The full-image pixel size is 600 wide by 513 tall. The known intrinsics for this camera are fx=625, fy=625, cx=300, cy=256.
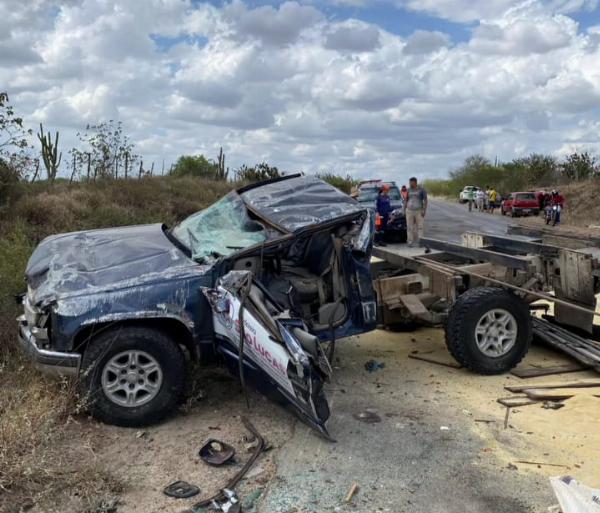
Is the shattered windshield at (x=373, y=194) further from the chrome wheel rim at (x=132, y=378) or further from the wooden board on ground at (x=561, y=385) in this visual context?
the chrome wheel rim at (x=132, y=378)

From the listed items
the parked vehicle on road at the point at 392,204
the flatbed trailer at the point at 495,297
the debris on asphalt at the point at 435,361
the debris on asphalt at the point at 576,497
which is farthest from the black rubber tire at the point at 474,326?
the parked vehicle on road at the point at 392,204

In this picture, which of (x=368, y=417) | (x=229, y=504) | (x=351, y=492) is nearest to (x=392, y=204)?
(x=368, y=417)

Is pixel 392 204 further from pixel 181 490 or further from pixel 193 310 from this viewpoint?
pixel 181 490

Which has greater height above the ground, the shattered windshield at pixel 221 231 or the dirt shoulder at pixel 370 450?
the shattered windshield at pixel 221 231

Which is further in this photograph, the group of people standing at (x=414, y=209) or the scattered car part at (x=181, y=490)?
the group of people standing at (x=414, y=209)

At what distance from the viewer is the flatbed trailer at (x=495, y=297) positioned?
6.30m

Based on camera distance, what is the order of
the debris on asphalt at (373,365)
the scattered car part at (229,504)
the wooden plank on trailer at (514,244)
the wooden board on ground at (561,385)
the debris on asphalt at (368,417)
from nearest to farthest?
the scattered car part at (229,504), the debris on asphalt at (368,417), the wooden board on ground at (561,385), the debris on asphalt at (373,365), the wooden plank on trailer at (514,244)

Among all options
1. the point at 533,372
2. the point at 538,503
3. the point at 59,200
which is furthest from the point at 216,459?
the point at 59,200

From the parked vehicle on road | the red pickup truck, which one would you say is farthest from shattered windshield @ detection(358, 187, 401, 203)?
the red pickup truck

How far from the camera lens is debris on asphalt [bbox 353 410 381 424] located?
5.12 meters

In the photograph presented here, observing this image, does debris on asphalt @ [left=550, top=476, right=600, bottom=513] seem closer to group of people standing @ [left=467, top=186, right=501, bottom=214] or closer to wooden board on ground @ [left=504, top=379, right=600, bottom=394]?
wooden board on ground @ [left=504, top=379, right=600, bottom=394]

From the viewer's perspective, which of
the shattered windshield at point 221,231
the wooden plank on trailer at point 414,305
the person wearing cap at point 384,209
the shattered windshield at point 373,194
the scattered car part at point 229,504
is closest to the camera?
the scattered car part at point 229,504

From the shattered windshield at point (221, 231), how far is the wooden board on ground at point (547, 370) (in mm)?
3035

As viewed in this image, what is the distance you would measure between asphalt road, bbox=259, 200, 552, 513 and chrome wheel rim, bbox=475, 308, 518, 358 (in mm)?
692
